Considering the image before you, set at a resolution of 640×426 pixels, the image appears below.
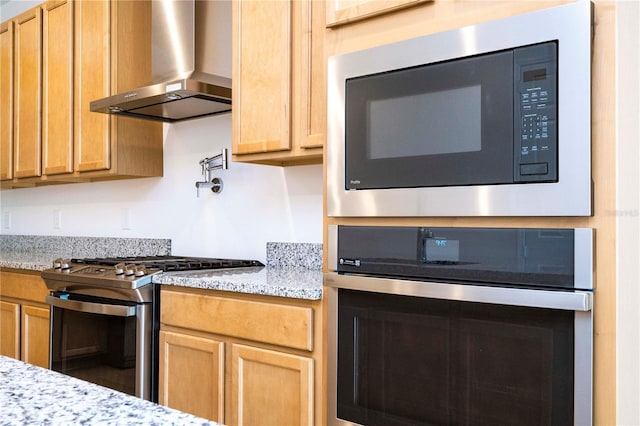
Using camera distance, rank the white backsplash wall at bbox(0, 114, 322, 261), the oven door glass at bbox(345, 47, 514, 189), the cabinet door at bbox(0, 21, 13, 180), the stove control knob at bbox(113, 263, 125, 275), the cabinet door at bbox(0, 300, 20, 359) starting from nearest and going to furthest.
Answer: the oven door glass at bbox(345, 47, 514, 189), the stove control knob at bbox(113, 263, 125, 275), the white backsplash wall at bbox(0, 114, 322, 261), the cabinet door at bbox(0, 300, 20, 359), the cabinet door at bbox(0, 21, 13, 180)

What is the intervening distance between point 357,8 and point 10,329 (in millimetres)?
2805

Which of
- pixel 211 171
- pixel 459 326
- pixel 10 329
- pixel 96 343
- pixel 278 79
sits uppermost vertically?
pixel 278 79

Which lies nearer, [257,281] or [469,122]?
[469,122]

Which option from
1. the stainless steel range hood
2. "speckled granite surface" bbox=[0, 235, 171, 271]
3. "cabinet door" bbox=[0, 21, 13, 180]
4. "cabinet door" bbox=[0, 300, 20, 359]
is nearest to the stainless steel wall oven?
the stainless steel range hood

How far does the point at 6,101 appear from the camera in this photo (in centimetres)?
381

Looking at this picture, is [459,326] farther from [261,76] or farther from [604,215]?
[261,76]

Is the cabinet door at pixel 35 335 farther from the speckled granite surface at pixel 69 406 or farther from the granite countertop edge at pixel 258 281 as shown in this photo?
the speckled granite surface at pixel 69 406

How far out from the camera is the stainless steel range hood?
2.48m

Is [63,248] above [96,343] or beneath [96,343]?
above

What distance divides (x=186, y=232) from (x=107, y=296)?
2.63ft

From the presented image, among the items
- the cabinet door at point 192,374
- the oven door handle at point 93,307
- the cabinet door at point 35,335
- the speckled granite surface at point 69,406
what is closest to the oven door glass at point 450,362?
the cabinet door at point 192,374

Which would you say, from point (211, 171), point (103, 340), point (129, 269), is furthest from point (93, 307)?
point (211, 171)

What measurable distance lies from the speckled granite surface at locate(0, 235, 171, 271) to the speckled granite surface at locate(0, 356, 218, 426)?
2474 millimetres

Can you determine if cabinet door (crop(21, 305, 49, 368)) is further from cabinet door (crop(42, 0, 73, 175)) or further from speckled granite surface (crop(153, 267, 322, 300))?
speckled granite surface (crop(153, 267, 322, 300))
